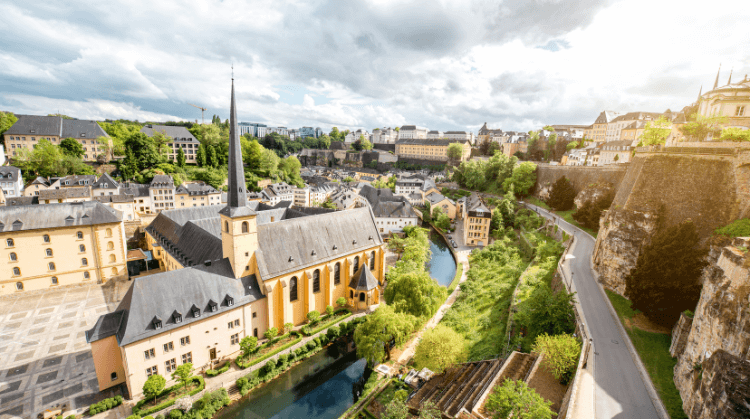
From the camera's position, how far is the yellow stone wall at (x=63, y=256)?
3397 cm

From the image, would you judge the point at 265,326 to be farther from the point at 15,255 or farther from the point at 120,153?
the point at 120,153

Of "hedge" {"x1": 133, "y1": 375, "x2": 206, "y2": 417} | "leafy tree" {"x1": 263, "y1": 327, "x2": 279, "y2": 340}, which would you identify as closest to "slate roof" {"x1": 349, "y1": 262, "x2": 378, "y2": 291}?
"leafy tree" {"x1": 263, "y1": 327, "x2": 279, "y2": 340}

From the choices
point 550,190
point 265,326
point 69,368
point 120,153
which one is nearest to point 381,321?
point 265,326

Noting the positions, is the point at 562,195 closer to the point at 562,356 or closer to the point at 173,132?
the point at 562,356

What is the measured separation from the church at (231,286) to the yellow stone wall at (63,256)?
5956 millimetres

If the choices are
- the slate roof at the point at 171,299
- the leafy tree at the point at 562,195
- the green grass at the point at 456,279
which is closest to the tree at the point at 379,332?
the slate roof at the point at 171,299

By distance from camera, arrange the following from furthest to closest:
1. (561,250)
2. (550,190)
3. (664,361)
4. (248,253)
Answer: (550,190) → (561,250) → (248,253) → (664,361)

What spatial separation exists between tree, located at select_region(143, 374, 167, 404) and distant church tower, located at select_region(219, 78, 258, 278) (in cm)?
902

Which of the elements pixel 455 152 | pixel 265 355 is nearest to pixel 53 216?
pixel 265 355

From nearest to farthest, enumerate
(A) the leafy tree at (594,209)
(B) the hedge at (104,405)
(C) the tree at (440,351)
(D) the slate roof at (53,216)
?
(B) the hedge at (104,405) → (C) the tree at (440,351) → (D) the slate roof at (53,216) → (A) the leafy tree at (594,209)

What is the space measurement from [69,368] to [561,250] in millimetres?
50959

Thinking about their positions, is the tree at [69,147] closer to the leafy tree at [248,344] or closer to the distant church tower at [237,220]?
the distant church tower at [237,220]

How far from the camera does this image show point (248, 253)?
93.8 feet

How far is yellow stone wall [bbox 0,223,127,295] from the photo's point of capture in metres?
34.0
